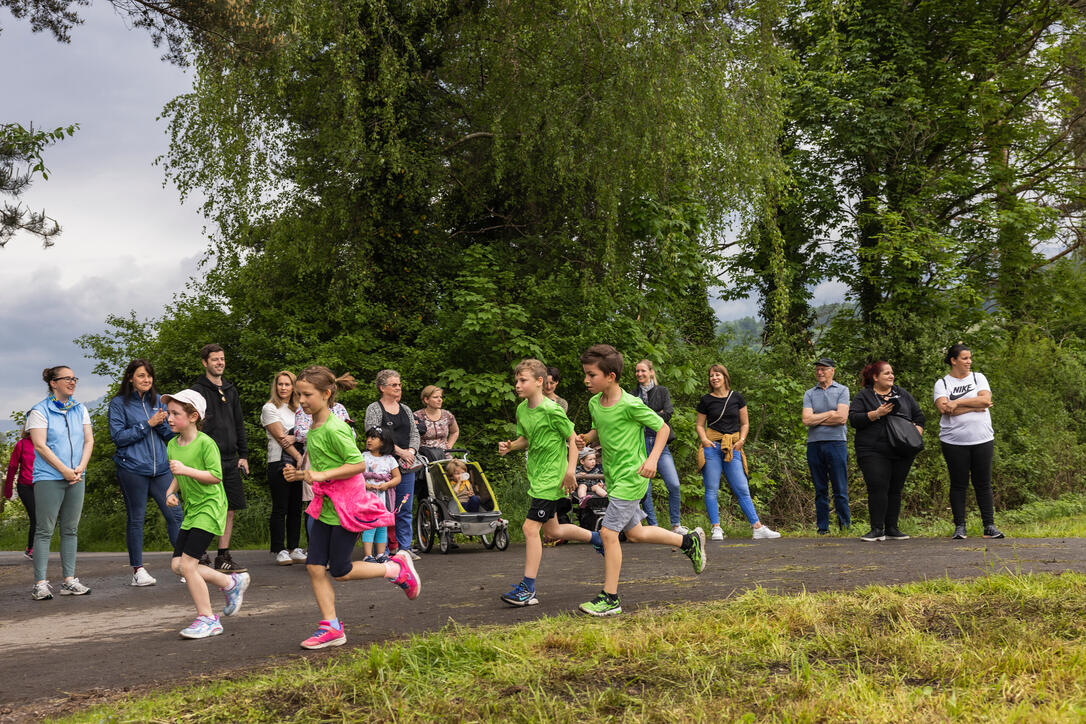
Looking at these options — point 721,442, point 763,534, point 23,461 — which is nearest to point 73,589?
point 23,461

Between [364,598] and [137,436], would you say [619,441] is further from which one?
[137,436]

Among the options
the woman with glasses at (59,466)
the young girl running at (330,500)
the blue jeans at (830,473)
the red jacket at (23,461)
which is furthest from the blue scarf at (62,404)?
the blue jeans at (830,473)

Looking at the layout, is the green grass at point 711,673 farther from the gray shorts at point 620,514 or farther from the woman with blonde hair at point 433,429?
the woman with blonde hair at point 433,429

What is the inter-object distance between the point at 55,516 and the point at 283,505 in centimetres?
236

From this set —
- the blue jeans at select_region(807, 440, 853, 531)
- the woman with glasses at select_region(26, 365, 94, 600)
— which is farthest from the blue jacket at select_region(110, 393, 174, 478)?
the blue jeans at select_region(807, 440, 853, 531)

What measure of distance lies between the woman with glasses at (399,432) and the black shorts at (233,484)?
142 cm

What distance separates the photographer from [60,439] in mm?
8758

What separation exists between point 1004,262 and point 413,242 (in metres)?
18.7

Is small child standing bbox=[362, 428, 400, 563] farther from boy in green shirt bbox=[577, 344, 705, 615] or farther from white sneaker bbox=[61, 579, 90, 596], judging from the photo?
boy in green shirt bbox=[577, 344, 705, 615]

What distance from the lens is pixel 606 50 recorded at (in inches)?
585

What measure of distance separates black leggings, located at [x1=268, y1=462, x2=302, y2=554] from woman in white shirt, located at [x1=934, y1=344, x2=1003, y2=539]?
7221 millimetres

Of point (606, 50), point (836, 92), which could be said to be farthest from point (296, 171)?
point (836, 92)

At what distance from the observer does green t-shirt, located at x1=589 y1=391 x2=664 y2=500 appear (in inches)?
263

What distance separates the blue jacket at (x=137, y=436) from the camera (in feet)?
29.6
